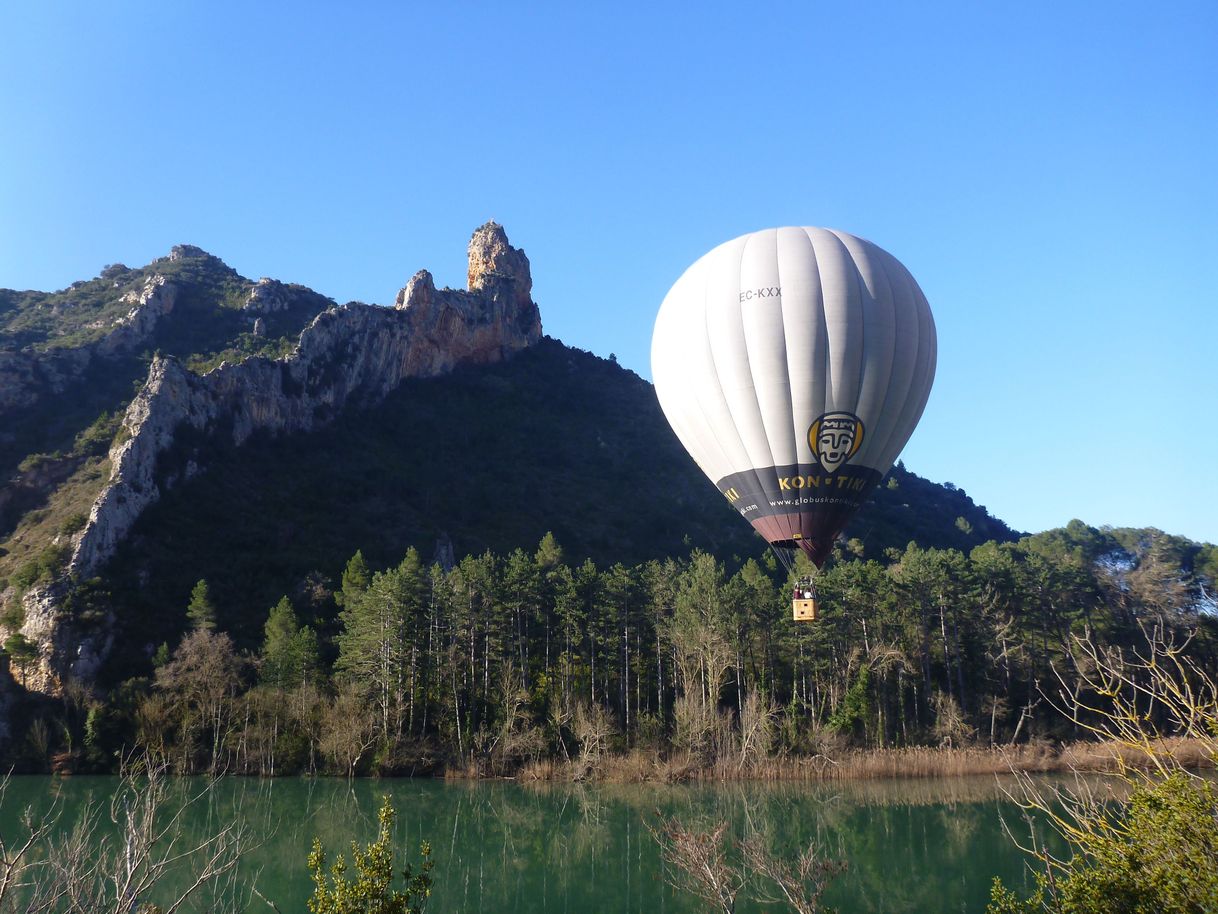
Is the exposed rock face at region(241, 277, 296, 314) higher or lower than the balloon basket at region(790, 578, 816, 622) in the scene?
higher

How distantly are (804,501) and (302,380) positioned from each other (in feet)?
215

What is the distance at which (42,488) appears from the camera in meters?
53.4

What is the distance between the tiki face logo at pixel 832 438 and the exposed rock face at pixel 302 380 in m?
36.0

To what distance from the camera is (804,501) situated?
18172 mm

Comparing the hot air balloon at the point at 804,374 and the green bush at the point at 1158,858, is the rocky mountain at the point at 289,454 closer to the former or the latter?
the hot air balloon at the point at 804,374

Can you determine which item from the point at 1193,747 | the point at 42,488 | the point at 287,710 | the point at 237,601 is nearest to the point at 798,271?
the point at 1193,747

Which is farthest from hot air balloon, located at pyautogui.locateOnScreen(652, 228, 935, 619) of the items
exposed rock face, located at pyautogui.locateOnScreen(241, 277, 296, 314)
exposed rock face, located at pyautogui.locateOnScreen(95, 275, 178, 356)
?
exposed rock face, located at pyautogui.locateOnScreen(241, 277, 296, 314)

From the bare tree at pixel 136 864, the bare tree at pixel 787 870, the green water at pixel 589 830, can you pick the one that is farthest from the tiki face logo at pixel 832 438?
the bare tree at pixel 136 864

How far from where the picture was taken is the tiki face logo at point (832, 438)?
18.0 m

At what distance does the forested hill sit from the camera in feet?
172

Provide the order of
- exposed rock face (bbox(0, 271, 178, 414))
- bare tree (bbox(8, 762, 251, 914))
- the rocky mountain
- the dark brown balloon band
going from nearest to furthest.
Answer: bare tree (bbox(8, 762, 251, 914)), the dark brown balloon band, the rocky mountain, exposed rock face (bbox(0, 271, 178, 414))

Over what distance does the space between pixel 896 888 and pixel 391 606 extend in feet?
83.4

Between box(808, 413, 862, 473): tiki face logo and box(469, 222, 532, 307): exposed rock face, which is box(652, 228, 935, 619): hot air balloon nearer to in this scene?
box(808, 413, 862, 473): tiki face logo

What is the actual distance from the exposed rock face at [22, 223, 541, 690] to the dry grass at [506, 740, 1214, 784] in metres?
22.6
